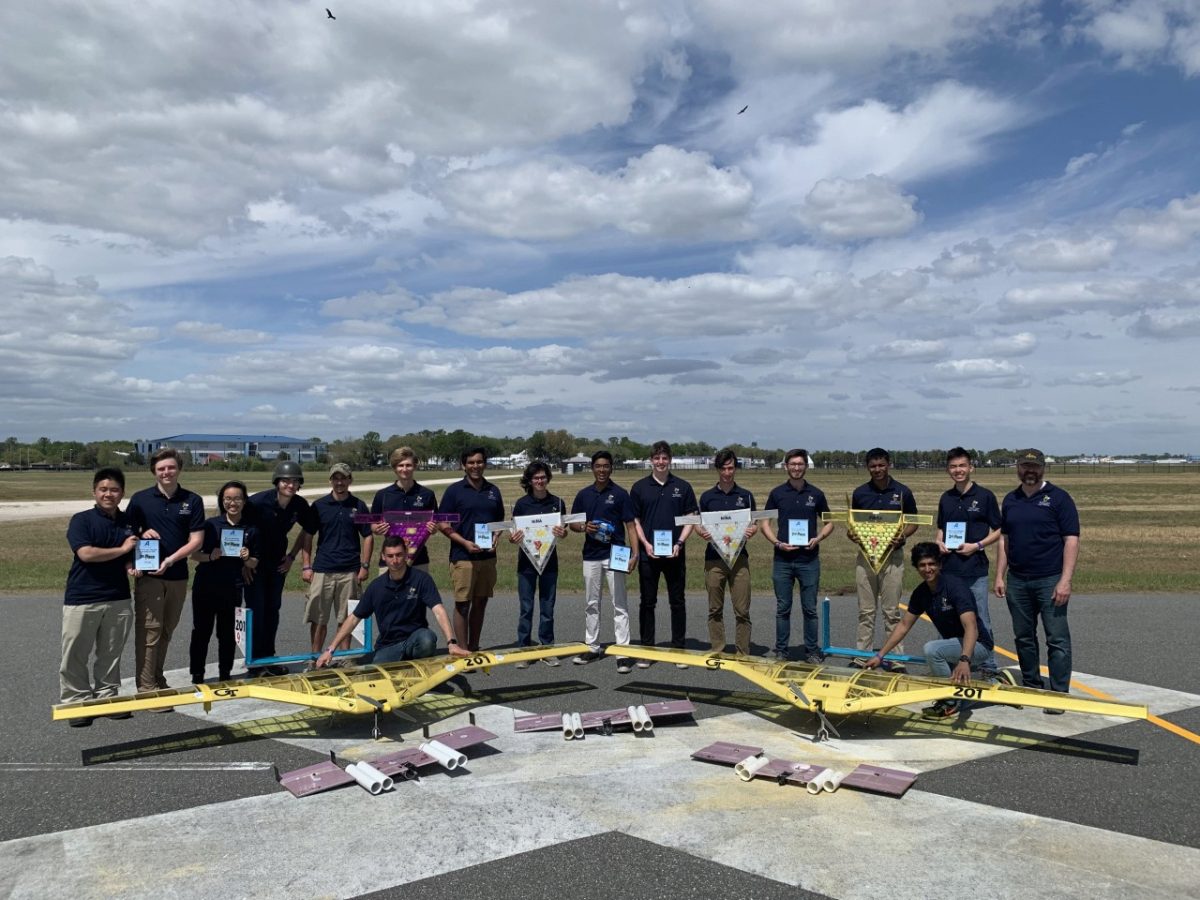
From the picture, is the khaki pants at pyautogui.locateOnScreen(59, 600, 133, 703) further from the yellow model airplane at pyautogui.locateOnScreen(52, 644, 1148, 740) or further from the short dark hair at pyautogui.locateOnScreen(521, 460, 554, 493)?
the short dark hair at pyautogui.locateOnScreen(521, 460, 554, 493)

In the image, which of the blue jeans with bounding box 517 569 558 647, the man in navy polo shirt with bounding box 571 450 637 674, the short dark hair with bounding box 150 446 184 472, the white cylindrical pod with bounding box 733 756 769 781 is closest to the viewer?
the white cylindrical pod with bounding box 733 756 769 781

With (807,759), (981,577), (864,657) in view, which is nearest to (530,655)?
(807,759)

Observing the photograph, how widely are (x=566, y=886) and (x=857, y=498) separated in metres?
5.97

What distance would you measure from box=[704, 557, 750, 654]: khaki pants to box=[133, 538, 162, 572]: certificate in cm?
538

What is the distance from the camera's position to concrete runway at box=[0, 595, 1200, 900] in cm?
434

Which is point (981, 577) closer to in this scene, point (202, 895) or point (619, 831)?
point (619, 831)

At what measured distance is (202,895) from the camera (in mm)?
4195

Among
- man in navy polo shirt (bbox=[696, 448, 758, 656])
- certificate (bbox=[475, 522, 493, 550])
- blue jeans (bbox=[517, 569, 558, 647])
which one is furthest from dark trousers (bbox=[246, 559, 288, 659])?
man in navy polo shirt (bbox=[696, 448, 758, 656])

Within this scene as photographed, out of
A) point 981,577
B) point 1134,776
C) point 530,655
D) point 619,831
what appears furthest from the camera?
point 981,577

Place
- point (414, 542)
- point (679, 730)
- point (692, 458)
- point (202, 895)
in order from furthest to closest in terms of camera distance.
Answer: point (692, 458), point (414, 542), point (679, 730), point (202, 895)

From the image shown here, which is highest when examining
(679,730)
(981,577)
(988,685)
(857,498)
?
(857,498)

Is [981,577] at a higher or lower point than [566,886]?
higher

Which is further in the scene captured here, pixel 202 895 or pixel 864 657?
pixel 864 657

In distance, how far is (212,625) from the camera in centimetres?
807
